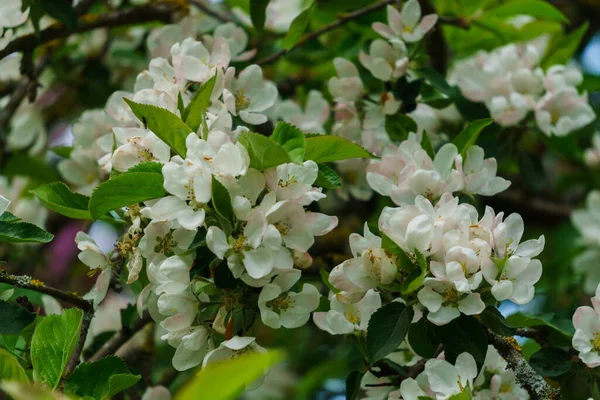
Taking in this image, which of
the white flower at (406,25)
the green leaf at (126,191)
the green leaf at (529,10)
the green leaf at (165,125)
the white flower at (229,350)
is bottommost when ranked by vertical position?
the green leaf at (529,10)

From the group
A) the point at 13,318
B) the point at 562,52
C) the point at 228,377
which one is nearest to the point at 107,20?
the point at 13,318

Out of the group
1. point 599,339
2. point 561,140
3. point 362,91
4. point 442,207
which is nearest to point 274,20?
point 362,91

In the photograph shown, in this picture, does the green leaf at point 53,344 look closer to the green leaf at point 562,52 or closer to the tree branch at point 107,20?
the tree branch at point 107,20

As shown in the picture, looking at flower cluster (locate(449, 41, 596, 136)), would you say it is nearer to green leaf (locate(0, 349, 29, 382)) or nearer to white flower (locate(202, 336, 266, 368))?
white flower (locate(202, 336, 266, 368))

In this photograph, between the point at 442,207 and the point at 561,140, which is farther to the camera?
the point at 561,140

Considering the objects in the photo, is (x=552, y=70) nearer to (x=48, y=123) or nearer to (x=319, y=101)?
(x=319, y=101)

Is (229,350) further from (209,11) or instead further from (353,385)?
(209,11)

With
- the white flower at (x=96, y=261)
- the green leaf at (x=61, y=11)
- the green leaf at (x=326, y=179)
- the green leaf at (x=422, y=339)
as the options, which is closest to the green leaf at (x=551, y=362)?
the green leaf at (x=422, y=339)
